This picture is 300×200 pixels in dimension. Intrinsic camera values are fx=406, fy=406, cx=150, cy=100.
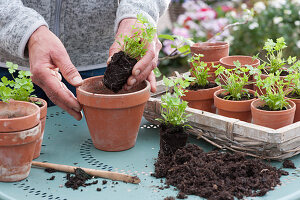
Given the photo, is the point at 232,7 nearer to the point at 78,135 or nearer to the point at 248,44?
the point at 248,44

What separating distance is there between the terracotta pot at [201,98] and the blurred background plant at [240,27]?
2556 mm

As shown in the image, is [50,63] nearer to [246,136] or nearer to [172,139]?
[172,139]

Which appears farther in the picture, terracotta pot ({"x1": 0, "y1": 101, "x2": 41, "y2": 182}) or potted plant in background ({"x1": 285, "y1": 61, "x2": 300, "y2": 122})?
potted plant in background ({"x1": 285, "y1": 61, "x2": 300, "y2": 122})

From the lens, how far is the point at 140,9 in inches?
83.1

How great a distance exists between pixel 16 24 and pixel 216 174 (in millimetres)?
1092

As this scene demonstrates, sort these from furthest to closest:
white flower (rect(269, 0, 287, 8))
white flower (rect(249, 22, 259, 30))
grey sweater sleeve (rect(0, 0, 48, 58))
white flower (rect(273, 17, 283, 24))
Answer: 1. white flower (rect(269, 0, 287, 8))
2. white flower (rect(273, 17, 283, 24))
3. white flower (rect(249, 22, 259, 30))
4. grey sweater sleeve (rect(0, 0, 48, 58))

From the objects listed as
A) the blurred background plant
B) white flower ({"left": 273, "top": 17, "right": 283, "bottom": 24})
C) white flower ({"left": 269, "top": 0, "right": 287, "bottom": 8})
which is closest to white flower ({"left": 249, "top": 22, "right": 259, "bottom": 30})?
the blurred background plant

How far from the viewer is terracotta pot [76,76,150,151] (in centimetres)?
170

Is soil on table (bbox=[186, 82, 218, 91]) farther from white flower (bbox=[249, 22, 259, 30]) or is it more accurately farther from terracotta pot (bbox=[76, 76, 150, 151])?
white flower (bbox=[249, 22, 259, 30])

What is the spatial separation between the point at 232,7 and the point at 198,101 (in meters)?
4.25

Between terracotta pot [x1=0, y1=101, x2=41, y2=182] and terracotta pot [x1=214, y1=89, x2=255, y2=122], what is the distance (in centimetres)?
82

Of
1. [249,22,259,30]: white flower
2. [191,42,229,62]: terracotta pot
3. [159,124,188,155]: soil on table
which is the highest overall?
[191,42,229,62]: terracotta pot

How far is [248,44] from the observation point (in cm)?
486

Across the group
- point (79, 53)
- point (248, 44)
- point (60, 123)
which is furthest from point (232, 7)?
point (60, 123)
